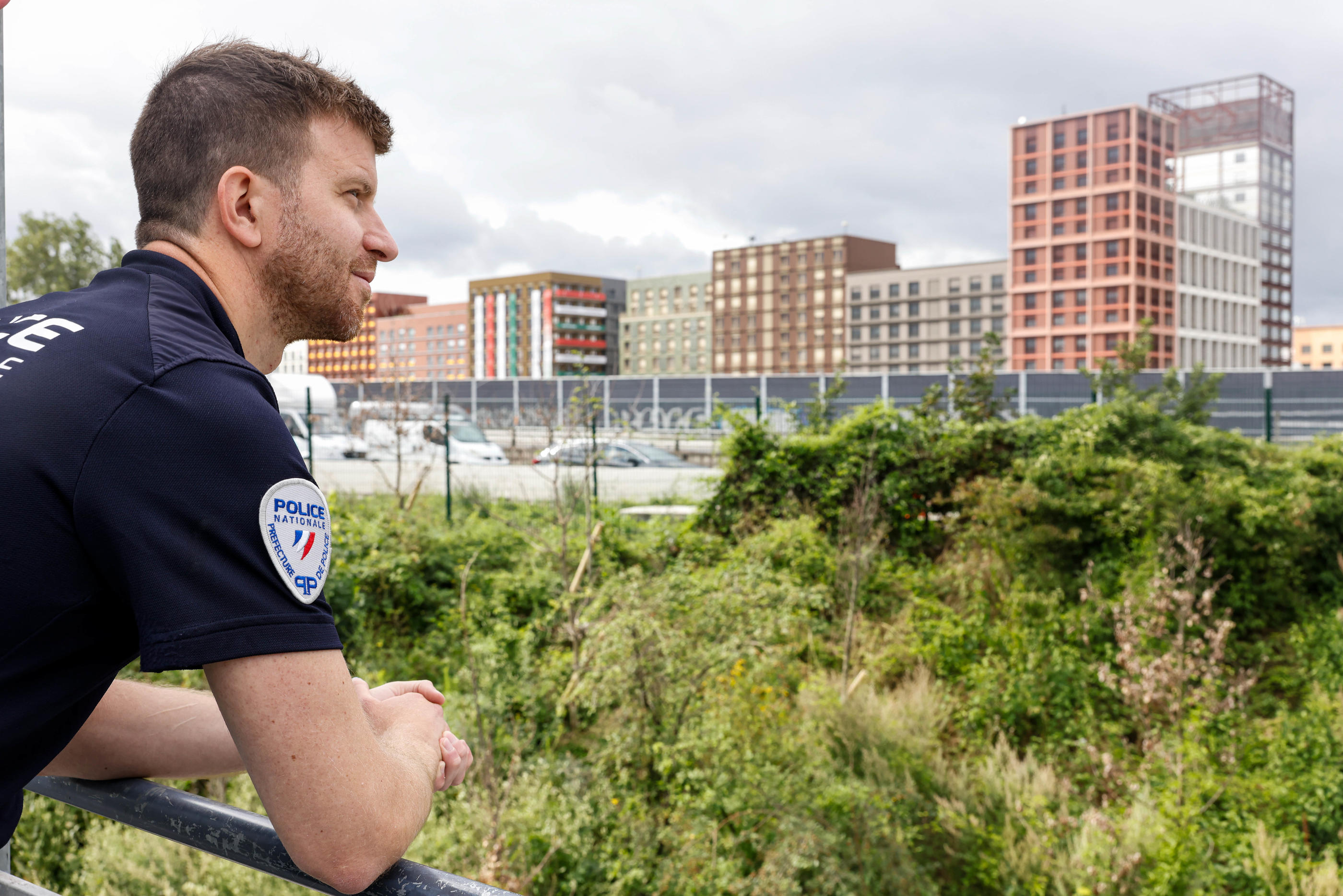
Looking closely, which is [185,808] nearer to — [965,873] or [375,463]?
[965,873]

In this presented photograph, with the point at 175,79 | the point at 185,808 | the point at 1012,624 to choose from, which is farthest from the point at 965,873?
the point at 175,79

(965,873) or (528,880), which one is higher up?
(528,880)

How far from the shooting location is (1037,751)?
676 cm

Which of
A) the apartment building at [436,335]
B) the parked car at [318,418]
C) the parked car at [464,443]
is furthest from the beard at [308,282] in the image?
the apartment building at [436,335]

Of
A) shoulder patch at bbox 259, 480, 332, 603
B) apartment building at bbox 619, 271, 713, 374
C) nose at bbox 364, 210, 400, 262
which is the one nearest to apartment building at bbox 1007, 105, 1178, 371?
apartment building at bbox 619, 271, 713, 374

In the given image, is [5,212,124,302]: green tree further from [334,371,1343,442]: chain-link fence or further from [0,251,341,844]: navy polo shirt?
[0,251,341,844]: navy polo shirt

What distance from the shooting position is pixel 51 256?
2217 centimetres

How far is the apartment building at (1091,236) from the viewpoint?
4048 inches

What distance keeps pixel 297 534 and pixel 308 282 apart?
1.31 feet

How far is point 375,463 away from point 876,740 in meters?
7.89

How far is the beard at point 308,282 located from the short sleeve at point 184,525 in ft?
1.01

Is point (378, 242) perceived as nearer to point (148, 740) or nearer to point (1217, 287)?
point (148, 740)

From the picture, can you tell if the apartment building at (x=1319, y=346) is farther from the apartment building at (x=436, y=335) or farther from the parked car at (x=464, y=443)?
the parked car at (x=464, y=443)

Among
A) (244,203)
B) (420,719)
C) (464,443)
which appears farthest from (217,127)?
(464,443)
